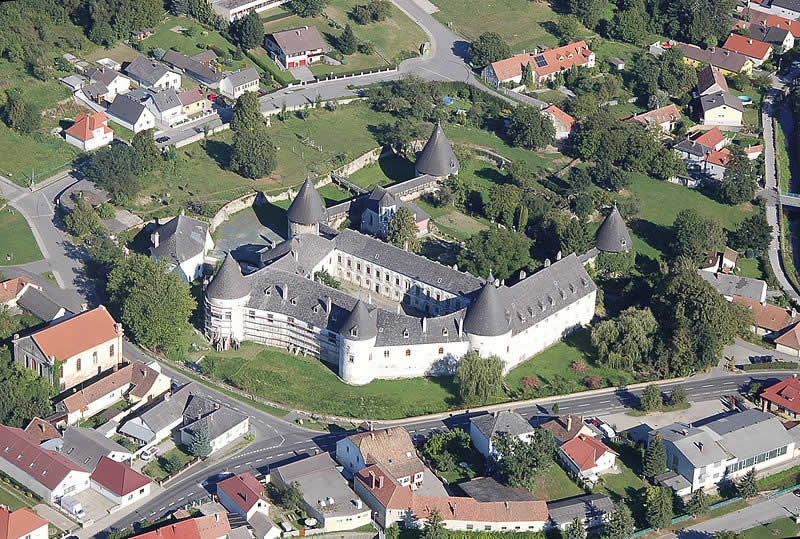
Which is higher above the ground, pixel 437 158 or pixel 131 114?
pixel 131 114

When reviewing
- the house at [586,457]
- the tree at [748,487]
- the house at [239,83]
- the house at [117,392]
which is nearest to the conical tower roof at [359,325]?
the house at [117,392]

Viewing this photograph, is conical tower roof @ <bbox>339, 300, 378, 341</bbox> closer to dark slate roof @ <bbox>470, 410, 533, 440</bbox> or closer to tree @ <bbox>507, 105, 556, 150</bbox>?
dark slate roof @ <bbox>470, 410, 533, 440</bbox>

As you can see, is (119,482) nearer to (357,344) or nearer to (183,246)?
(357,344)

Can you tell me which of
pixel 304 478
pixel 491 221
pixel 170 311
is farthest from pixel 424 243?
pixel 304 478

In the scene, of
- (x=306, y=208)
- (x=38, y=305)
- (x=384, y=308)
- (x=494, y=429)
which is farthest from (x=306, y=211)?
(x=494, y=429)

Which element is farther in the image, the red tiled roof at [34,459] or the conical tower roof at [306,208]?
the conical tower roof at [306,208]

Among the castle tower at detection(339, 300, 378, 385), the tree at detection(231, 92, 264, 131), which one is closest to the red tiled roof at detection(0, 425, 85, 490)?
the castle tower at detection(339, 300, 378, 385)

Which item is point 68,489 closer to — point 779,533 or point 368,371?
point 368,371

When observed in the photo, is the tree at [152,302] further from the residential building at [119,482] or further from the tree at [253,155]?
the tree at [253,155]
